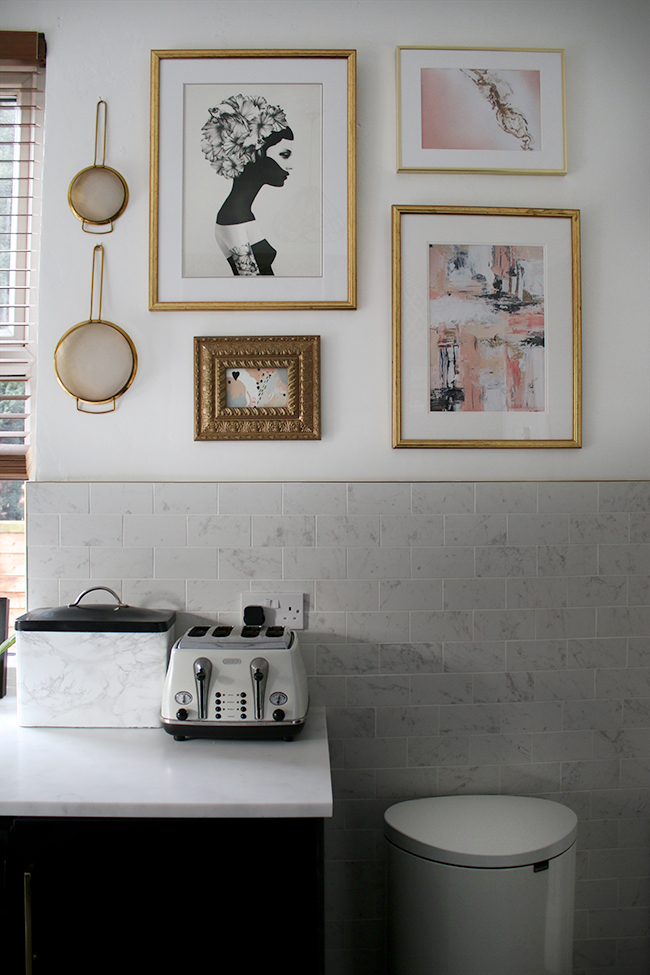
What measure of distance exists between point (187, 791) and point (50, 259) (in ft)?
4.46

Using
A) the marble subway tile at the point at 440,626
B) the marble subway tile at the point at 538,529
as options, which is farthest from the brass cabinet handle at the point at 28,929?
the marble subway tile at the point at 538,529

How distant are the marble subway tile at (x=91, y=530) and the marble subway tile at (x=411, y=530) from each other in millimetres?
694

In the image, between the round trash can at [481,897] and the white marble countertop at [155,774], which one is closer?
the white marble countertop at [155,774]

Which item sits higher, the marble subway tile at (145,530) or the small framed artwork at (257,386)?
the small framed artwork at (257,386)

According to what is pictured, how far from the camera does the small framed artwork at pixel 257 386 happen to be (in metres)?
1.69

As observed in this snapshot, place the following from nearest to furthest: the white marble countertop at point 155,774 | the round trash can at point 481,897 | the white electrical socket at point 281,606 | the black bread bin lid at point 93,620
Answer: the white marble countertop at point 155,774 < the round trash can at point 481,897 < the black bread bin lid at point 93,620 < the white electrical socket at point 281,606

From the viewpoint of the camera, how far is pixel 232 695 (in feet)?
4.56

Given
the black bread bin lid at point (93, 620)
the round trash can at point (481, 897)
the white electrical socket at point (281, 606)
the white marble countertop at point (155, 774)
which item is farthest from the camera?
the white electrical socket at point (281, 606)

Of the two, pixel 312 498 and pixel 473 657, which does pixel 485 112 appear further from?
pixel 473 657

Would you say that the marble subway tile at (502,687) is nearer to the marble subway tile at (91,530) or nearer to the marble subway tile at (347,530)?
the marble subway tile at (347,530)

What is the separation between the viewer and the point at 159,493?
5.54ft

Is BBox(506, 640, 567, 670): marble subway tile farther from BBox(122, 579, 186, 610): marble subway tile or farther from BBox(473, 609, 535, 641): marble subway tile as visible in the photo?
BBox(122, 579, 186, 610): marble subway tile

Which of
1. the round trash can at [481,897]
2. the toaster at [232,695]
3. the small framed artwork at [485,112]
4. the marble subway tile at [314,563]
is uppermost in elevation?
the small framed artwork at [485,112]

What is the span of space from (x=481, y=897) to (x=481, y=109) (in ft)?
6.21
